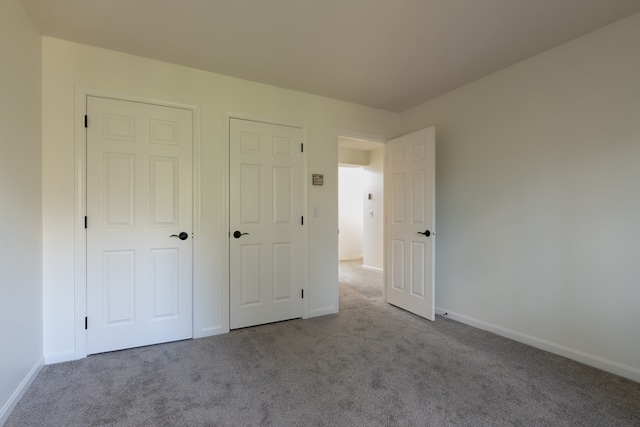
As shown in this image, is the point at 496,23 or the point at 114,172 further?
the point at 114,172

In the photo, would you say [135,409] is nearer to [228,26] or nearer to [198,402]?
[198,402]

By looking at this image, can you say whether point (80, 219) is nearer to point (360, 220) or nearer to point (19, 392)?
point (19, 392)

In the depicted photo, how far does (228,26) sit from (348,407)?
2.70 m

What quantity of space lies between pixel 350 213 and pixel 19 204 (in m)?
6.40

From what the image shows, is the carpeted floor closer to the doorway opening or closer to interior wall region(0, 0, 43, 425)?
interior wall region(0, 0, 43, 425)

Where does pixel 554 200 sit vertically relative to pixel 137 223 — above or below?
above

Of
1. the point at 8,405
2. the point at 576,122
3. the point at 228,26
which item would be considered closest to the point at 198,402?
the point at 8,405

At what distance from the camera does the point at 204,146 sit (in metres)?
2.80

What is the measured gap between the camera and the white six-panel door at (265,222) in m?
2.95

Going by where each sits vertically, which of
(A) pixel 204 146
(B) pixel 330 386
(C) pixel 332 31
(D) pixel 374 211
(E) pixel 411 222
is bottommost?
(B) pixel 330 386

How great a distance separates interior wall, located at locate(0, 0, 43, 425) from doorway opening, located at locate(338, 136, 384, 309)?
309 centimetres

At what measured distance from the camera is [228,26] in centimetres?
213

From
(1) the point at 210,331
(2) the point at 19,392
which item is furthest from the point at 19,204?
(1) the point at 210,331

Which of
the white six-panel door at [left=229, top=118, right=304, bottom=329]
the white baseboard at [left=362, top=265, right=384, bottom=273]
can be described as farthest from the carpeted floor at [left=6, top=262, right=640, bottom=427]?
the white baseboard at [left=362, top=265, right=384, bottom=273]
